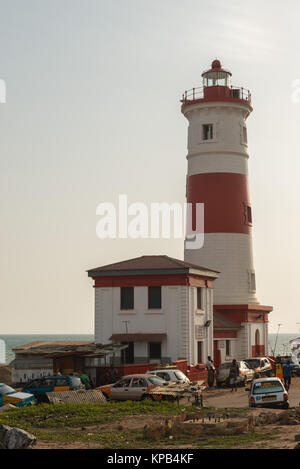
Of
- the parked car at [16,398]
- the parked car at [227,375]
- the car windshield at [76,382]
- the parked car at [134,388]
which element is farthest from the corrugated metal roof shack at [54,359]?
the parked car at [16,398]

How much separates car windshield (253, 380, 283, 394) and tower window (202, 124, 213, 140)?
86.0ft

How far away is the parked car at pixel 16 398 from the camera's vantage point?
30.5 metres

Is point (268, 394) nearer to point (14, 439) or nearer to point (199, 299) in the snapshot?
point (14, 439)

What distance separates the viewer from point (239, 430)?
22.0 meters

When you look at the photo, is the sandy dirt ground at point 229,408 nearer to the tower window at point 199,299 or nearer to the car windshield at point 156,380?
the car windshield at point 156,380

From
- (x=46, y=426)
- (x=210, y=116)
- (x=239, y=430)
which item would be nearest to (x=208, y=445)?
(x=239, y=430)

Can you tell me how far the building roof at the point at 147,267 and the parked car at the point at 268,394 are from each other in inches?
542

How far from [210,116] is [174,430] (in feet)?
110

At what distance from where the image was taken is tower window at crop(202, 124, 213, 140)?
52750 millimetres

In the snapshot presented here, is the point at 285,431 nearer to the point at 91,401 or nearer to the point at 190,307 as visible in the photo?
the point at 91,401

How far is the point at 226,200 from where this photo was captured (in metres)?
51.1

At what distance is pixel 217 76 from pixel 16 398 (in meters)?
30.9

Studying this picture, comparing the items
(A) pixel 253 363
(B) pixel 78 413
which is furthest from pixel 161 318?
(B) pixel 78 413

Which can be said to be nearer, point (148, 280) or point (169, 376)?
point (169, 376)
